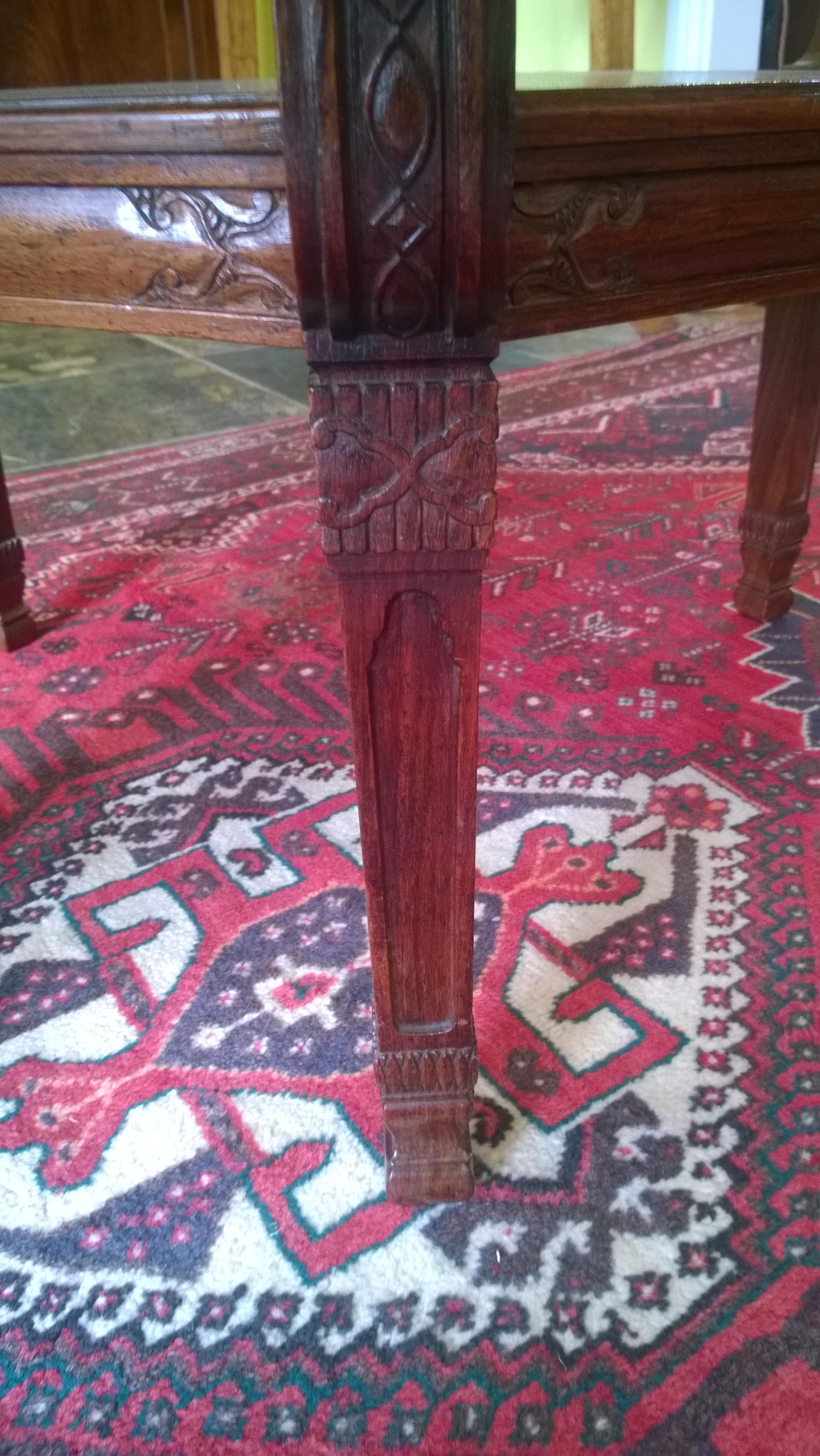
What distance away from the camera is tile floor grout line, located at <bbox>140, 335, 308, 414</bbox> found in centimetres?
322

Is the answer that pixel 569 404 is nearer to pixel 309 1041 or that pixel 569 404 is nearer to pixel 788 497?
pixel 788 497

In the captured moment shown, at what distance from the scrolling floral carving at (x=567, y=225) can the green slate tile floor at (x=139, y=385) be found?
2.27m

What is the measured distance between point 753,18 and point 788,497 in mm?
2558

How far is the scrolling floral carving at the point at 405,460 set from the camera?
0.57 meters

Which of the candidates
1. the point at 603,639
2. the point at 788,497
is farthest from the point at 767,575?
the point at 603,639

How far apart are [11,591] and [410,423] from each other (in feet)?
4.23

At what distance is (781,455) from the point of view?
1546 mm

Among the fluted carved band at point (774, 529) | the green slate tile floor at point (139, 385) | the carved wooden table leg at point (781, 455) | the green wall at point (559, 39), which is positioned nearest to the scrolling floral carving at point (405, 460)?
the carved wooden table leg at point (781, 455)

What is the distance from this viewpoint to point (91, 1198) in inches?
33.6

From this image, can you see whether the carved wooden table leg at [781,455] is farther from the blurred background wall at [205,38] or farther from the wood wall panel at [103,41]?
the wood wall panel at [103,41]

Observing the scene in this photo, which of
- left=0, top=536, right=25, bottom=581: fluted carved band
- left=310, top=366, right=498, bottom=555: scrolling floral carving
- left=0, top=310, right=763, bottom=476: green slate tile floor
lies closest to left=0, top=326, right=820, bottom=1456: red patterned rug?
left=0, top=536, right=25, bottom=581: fluted carved band

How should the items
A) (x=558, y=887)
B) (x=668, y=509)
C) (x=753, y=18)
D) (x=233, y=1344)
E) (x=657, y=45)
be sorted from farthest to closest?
(x=657, y=45)
(x=753, y=18)
(x=668, y=509)
(x=558, y=887)
(x=233, y=1344)

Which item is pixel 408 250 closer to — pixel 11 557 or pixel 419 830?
pixel 419 830

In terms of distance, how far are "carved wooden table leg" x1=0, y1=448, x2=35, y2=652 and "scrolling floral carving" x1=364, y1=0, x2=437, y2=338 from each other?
47.2 inches
